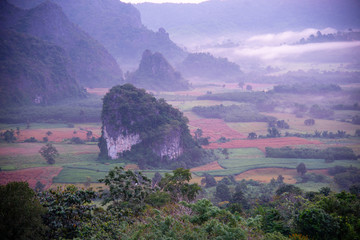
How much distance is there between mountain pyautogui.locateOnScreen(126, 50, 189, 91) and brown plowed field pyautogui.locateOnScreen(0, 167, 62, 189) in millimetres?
55633

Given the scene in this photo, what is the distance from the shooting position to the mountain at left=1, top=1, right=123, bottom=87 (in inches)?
3249

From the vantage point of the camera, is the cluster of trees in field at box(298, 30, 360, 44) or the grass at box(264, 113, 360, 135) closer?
the grass at box(264, 113, 360, 135)

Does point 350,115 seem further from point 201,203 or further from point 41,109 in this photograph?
point 41,109

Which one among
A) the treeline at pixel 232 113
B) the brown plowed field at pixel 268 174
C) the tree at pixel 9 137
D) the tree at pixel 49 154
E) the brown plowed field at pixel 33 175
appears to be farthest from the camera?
the treeline at pixel 232 113

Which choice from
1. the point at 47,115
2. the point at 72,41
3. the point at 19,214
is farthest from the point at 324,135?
the point at 72,41

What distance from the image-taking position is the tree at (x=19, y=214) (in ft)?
25.0

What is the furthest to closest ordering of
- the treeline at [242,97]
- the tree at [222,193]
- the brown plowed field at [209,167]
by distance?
the treeline at [242,97] < the brown plowed field at [209,167] < the tree at [222,193]

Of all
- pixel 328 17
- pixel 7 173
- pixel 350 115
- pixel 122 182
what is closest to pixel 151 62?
pixel 350 115

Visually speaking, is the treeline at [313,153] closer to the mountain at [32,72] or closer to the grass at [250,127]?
the grass at [250,127]

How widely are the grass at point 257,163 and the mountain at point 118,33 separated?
91485 mm

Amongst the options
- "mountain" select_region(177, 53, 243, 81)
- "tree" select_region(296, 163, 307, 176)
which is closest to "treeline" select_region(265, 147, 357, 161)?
"tree" select_region(296, 163, 307, 176)

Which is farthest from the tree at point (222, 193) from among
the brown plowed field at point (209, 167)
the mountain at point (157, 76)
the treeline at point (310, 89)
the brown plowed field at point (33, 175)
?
the mountain at point (157, 76)

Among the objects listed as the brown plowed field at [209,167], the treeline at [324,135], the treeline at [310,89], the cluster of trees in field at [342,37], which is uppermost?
the cluster of trees in field at [342,37]

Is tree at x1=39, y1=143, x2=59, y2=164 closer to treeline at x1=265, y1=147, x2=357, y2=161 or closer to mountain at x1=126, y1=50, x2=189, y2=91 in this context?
treeline at x1=265, y1=147, x2=357, y2=161
